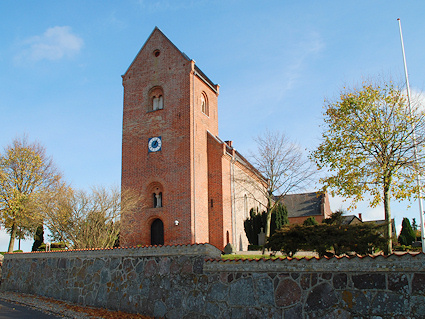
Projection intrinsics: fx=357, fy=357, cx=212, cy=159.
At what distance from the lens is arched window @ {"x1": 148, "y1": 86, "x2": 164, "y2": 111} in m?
26.7

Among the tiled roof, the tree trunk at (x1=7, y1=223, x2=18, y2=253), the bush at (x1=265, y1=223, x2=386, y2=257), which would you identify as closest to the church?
the bush at (x1=265, y1=223, x2=386, y2=257)

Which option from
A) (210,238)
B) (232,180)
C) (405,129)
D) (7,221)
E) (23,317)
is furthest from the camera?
(7,221)

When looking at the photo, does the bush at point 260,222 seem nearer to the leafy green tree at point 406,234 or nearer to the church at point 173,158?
the church at point 173,158

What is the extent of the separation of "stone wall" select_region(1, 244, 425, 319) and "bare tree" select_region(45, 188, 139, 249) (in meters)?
7.06

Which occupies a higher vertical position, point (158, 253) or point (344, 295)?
point (158, 253)

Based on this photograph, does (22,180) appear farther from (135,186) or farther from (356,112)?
(356,112)

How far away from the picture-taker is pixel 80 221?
775 inches

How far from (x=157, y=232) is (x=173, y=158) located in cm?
526

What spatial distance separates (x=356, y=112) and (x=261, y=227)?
13780mm

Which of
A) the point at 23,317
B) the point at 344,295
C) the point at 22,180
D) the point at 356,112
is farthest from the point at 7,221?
the point at 344,295

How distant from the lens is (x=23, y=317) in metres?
10.1

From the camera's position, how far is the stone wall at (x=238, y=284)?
6.00 metres

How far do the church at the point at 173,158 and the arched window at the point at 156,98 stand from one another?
7 centimetres

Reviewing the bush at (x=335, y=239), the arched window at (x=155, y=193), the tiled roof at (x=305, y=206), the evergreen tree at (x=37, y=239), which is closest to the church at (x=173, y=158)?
the arched window at (x=155, y=193)
